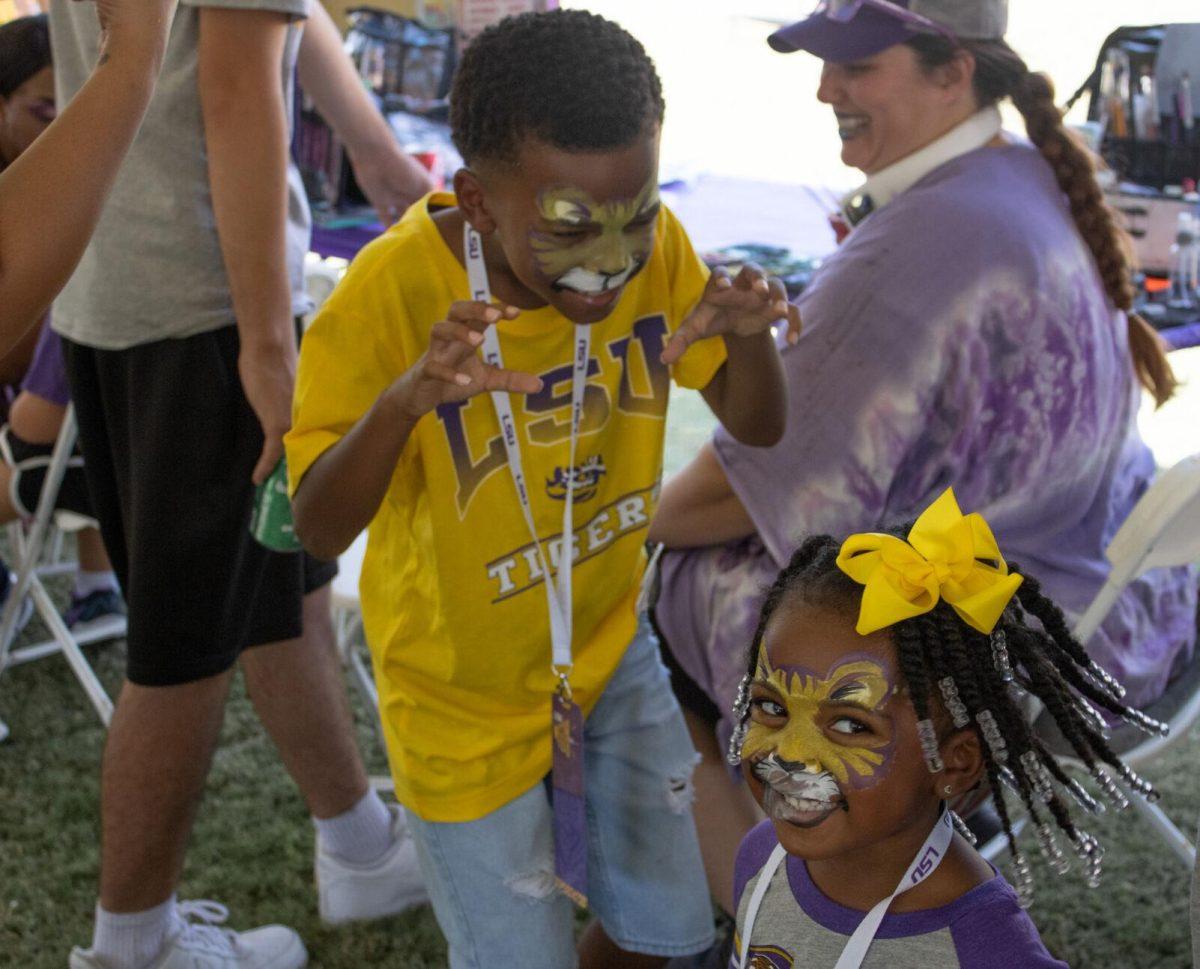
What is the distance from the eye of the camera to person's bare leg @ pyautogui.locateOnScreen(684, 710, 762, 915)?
2287 millimetres

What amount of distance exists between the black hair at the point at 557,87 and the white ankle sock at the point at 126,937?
1402 millimetres

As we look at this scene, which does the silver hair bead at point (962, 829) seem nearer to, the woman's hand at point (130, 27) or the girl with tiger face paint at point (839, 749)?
the girl with tiger face paint at point (839, 749)

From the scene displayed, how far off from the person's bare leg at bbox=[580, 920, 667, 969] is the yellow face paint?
82cm

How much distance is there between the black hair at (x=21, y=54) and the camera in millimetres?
2824

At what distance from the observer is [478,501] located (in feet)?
5.46

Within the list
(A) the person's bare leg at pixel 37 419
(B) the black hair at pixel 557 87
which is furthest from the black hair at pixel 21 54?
(B) the black hair at pixel 557 87

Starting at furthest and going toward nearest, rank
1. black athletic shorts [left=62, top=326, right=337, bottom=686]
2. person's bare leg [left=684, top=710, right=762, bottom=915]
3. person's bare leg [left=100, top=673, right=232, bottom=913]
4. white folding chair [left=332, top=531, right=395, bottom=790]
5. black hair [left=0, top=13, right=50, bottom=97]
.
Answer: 1. black hair [left=0, top=13, right=50, bottom=97]
2. white folding chair [left=332, top=531, right=395, bottom=790]
3. person's bare leg [left=684, top=710, right=762, bottom=915]
4. person's bare leg [left=100, top=673, right=232, bottom=913]
5. black athletic shorts [left=62, top=326, right=337, bottom=686]

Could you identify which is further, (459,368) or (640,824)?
(640,824)

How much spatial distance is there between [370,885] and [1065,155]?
1.75 m

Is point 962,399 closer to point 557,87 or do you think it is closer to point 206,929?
point 557,87

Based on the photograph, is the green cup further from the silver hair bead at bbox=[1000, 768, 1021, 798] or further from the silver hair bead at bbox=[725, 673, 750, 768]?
the silver hair bead at bbox=[1000, 768, 1021, 798]

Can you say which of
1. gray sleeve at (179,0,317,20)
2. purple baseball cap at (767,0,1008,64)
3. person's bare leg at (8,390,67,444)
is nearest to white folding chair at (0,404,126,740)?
person's bare leg at (8,390,67,444)

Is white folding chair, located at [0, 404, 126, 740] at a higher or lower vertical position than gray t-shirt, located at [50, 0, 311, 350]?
lower

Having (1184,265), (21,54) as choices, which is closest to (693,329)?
(21,54)
